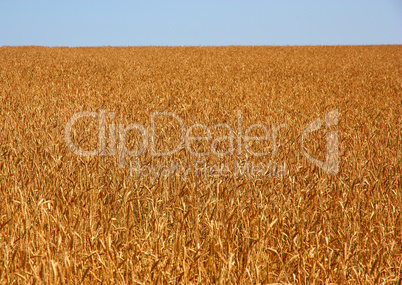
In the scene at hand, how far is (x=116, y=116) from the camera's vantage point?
540 centimetres

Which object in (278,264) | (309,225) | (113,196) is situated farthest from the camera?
(113,196)

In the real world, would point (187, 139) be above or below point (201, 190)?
above

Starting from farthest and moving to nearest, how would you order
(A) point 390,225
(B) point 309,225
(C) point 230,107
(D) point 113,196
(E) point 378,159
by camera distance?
(C) point 230,107 < (E) point 378,159 < (D) point 113,196 < (A) point 390,225 < (B) point 309,225

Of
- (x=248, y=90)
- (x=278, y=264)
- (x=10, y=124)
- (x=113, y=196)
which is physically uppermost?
(x=248, y=90)

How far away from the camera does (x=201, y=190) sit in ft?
8.96

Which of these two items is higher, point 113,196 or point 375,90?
point 375,90

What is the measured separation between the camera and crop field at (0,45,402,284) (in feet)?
5.66

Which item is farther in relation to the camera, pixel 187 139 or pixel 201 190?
pixel 187 139

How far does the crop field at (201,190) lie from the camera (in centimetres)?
173

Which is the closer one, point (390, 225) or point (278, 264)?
point (278, 264)

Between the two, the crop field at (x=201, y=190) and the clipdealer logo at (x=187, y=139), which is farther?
the clipdealer logo at (x=187, y=139)

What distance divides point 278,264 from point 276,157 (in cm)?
180

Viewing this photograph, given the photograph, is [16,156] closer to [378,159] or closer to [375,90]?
[378,159]

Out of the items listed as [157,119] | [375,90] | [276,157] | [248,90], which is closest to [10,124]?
[157,119]
